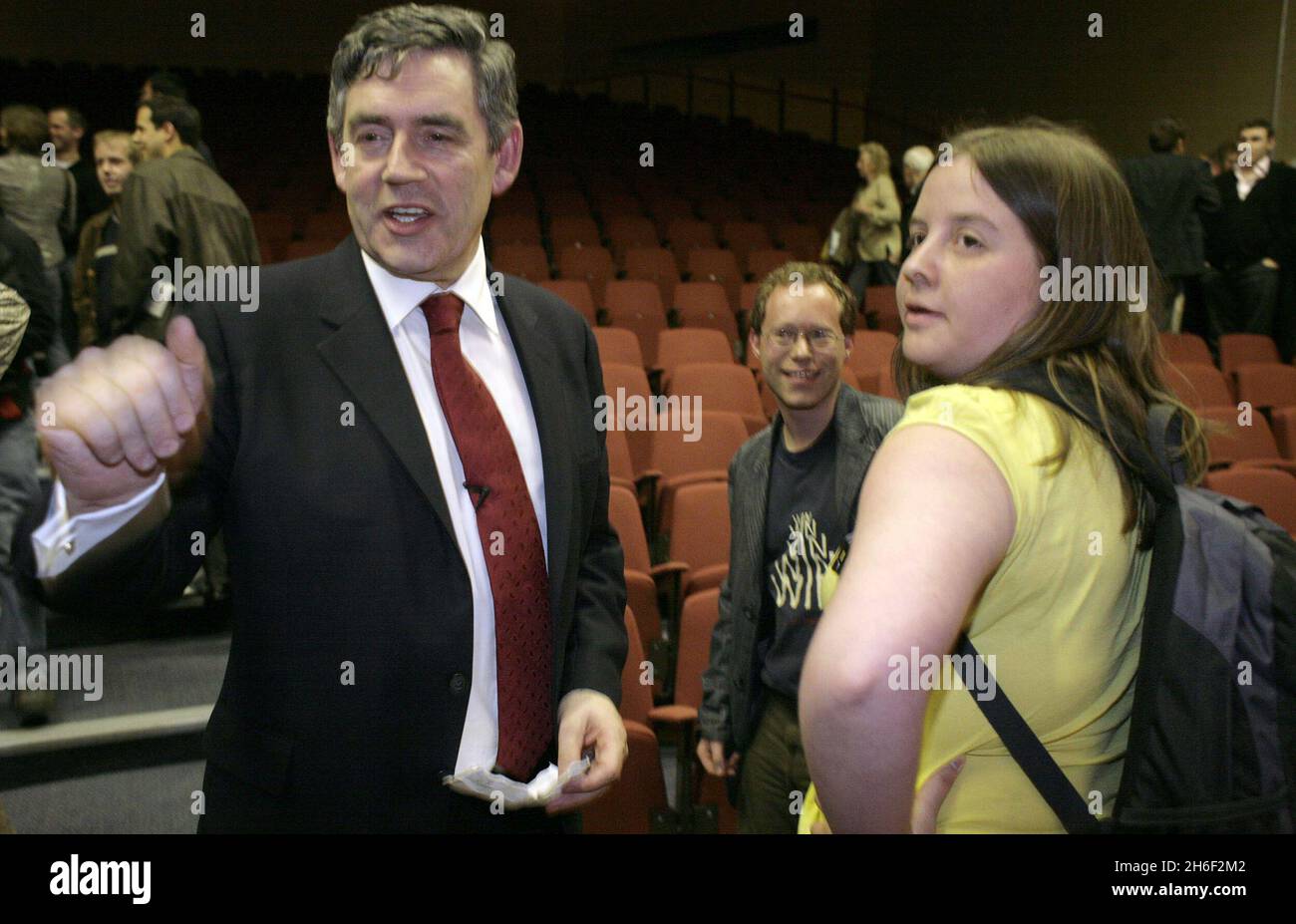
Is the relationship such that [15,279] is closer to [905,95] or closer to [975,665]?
[975,665]

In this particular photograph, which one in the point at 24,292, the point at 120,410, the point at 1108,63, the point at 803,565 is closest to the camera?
the point at 120,410

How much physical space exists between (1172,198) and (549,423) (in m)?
5.52

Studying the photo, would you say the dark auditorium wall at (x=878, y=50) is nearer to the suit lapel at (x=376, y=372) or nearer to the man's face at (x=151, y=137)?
the man's face at (x=151, y=137)

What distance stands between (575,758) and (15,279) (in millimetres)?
2104

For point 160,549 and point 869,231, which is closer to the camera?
point 160,549

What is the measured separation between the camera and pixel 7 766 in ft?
7.78

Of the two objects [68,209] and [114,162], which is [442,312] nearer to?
[114,162]

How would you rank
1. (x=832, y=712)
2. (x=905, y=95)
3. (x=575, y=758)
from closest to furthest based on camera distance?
1. (x=832, y=712)
2. (x=575, y=758)
3. (x=905, y=95)

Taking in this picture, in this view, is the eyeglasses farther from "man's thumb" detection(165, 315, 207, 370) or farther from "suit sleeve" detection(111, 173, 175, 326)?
"suit sleeve" detection(111, 173, 175, 326)

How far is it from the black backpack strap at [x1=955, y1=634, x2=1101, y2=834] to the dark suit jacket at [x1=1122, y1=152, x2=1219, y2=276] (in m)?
5.51

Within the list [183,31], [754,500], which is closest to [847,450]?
[754,500]

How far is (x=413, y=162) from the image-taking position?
1197 millimetres

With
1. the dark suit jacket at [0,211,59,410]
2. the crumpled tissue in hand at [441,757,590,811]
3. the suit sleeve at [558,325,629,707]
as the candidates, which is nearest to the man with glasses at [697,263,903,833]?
the suit sleeve at [558,325,629,707]

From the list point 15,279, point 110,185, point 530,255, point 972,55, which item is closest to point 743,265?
point 530,255
